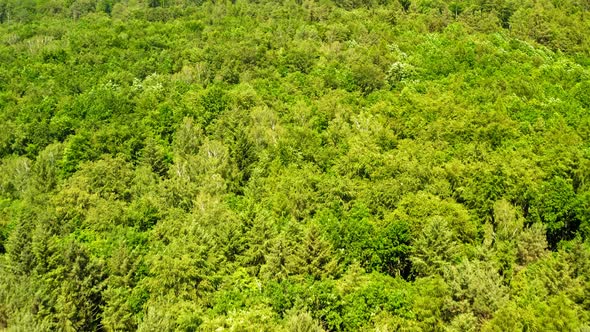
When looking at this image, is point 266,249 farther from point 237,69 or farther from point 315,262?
point 237,69

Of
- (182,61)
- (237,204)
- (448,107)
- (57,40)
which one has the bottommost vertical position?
(57,40)

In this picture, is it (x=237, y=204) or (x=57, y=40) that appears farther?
(x=57, y=40)

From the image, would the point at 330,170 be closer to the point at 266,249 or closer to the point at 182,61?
the point at 266,249

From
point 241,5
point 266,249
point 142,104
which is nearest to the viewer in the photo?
point 266,249

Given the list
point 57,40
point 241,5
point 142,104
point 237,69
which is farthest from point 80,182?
point 241,5

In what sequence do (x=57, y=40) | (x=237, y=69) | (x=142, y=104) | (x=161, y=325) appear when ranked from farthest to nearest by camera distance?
(x=57, y=40) < (x=237, y=69) < (x=142, y=104) < (x=161, y=325)

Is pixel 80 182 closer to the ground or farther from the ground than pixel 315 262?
closer to the ground
